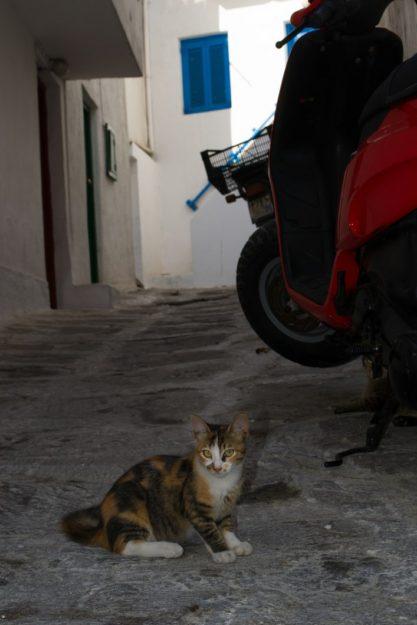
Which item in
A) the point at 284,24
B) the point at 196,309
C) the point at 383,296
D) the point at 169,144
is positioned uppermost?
the point at 284,24

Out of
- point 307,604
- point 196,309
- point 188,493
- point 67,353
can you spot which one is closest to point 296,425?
point 188,493

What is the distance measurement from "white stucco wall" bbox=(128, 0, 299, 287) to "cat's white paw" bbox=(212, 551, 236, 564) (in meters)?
14.9

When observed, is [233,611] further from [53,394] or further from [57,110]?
[57,110]

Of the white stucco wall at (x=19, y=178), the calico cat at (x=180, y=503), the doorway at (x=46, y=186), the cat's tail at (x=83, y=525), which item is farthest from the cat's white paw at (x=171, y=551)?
the doorway at (x=46, y=186)

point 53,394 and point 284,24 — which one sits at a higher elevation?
point 284,24

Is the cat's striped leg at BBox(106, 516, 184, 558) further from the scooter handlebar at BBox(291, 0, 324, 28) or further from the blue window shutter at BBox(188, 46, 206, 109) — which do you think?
the blue window shutter at BBox(188, 46, 206, 109)

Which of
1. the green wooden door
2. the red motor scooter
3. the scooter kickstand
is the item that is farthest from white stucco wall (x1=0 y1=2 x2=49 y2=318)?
the scooter kickstand

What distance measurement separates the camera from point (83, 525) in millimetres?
2238

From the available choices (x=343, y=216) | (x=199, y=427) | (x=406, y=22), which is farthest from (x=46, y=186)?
(x=199, y=427)

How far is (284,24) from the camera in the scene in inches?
691

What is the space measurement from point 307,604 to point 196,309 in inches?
306

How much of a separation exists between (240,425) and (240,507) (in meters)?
0.35

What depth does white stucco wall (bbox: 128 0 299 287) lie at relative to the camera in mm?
17228

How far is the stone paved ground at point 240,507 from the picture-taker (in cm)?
172
